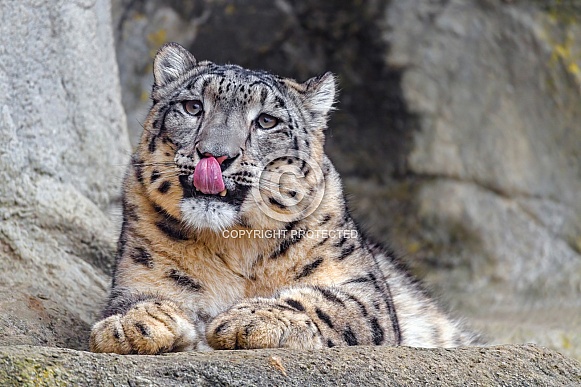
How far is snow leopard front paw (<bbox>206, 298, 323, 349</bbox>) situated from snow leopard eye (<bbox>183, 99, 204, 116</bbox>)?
3.78ft

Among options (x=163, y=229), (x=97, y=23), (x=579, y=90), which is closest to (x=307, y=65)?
(x=579, y=90)

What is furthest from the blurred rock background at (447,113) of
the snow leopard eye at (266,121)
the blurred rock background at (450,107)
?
the snow leopard eye at (266,121)

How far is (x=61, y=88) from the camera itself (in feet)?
20.3

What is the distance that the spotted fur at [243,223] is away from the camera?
435 centimetres

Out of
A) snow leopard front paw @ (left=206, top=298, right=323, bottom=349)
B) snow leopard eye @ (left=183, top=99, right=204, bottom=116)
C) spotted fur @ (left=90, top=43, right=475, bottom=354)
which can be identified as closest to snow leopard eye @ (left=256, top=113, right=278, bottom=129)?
spotted fur @ (left=90, top=43, right=475, bottom=354)

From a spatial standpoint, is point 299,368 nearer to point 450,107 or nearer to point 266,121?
point 266,121

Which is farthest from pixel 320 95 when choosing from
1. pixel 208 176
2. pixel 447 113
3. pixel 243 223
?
pixel 447 113

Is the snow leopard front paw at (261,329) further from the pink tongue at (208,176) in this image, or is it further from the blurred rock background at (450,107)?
the blurred rock background at (450,107)

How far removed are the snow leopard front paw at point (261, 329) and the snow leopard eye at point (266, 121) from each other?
1.06 metres

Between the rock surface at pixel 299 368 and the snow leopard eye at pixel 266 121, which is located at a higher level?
the snow leopard eye at pixel 266 121

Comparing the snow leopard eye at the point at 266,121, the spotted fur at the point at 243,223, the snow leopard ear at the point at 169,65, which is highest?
the snow leopard ear at the point at 169,65

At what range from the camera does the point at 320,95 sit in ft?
16.8

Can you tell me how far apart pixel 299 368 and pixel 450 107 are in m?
6.20

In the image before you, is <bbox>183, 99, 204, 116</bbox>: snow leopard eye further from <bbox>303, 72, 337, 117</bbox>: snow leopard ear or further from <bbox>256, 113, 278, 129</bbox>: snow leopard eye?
<bbox>303, 72, 337, 117</bbox>: snow leopard ear
